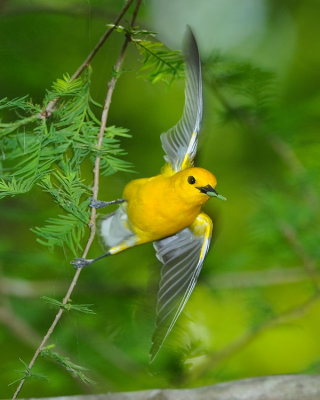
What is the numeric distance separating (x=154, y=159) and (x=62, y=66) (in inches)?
10.5

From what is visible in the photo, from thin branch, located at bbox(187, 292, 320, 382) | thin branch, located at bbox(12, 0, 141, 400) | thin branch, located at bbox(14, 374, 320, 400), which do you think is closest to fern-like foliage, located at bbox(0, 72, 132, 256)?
thin branch, located at bbox(12, 0, 141, 400)

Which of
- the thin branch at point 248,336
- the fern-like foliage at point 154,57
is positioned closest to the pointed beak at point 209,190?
the fern-like foliage at point 154,57

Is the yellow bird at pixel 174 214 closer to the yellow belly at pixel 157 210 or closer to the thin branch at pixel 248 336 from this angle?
the yellow belly at pixel 157 210

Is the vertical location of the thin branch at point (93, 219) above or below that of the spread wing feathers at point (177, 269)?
above

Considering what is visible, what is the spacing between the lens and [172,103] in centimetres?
129

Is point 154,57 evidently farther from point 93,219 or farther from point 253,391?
point 253,391

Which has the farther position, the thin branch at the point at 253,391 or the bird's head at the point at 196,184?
the thin branch at the point at 253,391

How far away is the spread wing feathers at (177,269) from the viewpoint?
1.44ft

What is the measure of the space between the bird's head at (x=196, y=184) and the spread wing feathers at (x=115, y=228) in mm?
69

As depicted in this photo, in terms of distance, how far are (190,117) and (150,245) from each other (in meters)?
0.18

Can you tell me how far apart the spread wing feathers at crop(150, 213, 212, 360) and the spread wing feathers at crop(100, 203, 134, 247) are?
0.10 feet

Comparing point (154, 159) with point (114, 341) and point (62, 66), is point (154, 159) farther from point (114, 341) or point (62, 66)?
point (114, 341)

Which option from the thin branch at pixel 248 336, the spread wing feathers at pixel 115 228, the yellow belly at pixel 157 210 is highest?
the yellow belly at pixel 157 210

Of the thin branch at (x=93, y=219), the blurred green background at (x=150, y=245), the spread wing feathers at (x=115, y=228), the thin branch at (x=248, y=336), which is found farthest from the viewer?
the thin branch at (x=248, y=336)
